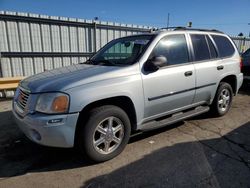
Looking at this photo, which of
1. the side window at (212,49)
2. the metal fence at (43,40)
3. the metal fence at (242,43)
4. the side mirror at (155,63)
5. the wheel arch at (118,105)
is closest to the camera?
the wheel arch at (118,105)

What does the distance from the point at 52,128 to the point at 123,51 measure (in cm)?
198

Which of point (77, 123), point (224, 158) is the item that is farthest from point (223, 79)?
point (77, 123)

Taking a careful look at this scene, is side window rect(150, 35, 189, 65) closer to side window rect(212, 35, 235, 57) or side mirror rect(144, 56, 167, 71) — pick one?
side mirror rect(144, 56, 167, 71)

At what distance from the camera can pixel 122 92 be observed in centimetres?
340

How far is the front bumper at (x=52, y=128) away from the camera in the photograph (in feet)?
9.73

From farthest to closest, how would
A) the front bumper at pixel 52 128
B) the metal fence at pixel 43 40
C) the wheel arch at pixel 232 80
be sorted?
1. the metal fence at pixel 43 40
2. the wheel arch at pixel 232 80
3. the front bumper at pixel 52 128

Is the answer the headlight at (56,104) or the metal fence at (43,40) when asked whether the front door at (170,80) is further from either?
the metal fence at (43,40)

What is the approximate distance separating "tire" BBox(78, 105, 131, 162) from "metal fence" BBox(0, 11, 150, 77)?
5574 mm

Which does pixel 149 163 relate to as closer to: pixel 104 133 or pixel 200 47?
pixel 104 133

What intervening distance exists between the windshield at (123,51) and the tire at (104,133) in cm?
87

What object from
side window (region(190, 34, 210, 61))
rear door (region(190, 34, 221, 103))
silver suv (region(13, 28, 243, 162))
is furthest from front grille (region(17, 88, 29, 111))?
side window (region(190, 34, 210, 61))

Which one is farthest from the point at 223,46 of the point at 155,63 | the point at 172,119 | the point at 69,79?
the point at 69,79

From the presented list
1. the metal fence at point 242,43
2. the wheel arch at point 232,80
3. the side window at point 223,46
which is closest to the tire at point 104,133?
the side window at point 223,46

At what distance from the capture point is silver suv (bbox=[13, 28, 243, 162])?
3041mm
